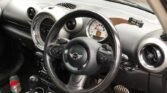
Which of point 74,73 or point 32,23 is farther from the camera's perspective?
point 32,23

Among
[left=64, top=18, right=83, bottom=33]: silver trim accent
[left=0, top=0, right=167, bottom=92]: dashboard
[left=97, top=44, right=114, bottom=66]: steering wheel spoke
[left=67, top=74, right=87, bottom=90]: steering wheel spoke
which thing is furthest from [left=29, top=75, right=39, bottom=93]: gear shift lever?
[left=97, top=44, right=114, bottom=66]: steering wheel spoke

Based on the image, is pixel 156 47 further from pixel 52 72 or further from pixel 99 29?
pixel 52 72

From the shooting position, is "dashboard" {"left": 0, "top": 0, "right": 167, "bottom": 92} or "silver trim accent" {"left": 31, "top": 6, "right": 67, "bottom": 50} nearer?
"dashboard" {"left": 0, "top": 0, "right": 167, "bottom": 92}

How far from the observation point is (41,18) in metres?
2.77

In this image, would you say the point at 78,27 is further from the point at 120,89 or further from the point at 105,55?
the point at 105,55

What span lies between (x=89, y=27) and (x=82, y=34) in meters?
0.09

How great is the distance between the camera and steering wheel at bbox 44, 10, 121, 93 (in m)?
1.94

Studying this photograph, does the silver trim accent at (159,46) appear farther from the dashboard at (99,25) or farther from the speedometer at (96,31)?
the speedometer at (96,31)

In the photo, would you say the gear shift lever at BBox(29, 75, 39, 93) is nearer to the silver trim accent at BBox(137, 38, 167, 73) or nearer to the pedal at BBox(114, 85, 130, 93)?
the pedal at BBox(114, 85, 130, 93)

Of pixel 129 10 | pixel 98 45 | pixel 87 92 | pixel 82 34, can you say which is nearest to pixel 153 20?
pixel 129 10

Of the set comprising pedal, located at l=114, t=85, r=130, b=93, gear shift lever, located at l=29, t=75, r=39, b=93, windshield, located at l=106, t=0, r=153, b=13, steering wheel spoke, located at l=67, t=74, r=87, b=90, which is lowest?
gear shift lever, located at l=29, t=75, r=39, b=93

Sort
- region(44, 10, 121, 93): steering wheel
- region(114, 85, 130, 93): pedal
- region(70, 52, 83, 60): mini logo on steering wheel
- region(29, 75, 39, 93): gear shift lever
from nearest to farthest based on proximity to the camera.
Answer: region(44, 10, 121, 93): steering wheel, region(70, 52, 83, 60): mini logo on steering wheel, region(114, 85, 130, 93): pedal, region(29, 75, 39, 93): gear shift lever

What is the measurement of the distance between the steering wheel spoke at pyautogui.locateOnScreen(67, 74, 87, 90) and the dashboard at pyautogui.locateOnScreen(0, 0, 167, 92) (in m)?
0.23

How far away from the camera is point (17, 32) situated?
3.33 meters
